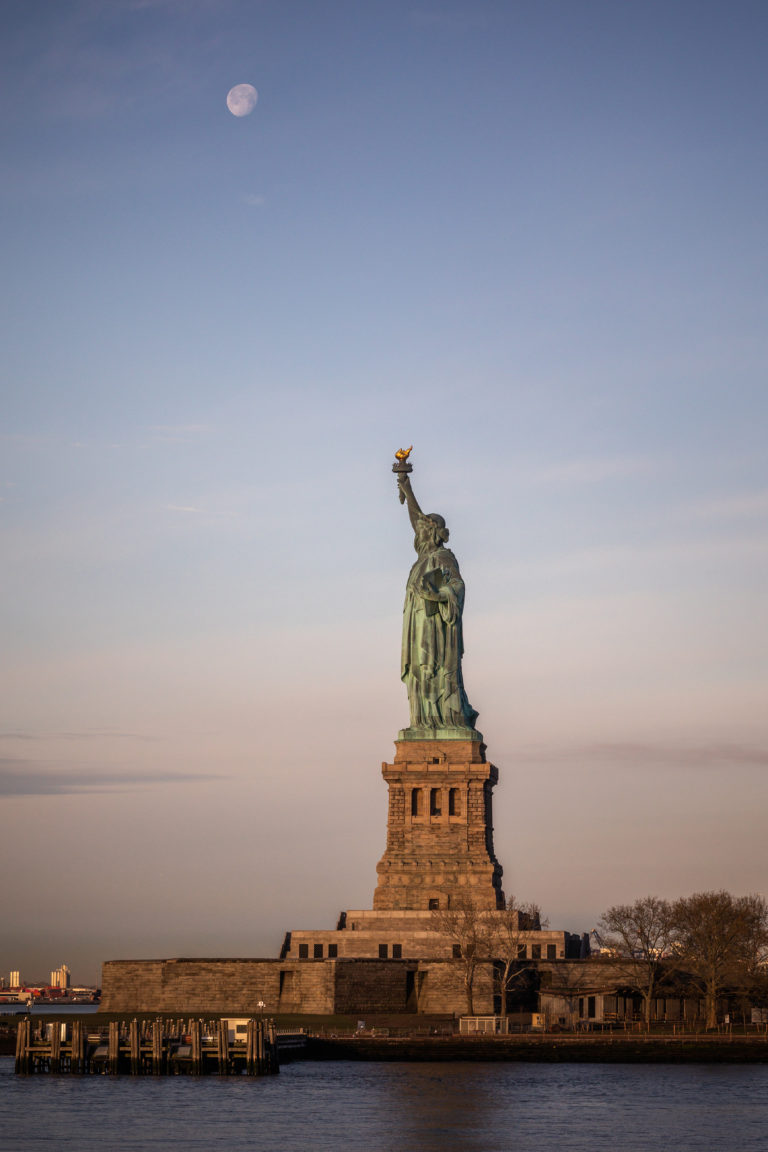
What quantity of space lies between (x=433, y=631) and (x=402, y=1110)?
37.9m

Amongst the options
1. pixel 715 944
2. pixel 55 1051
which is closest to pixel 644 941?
pixel 715 944

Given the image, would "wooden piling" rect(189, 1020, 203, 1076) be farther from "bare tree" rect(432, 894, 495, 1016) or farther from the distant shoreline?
"bare tree" rect(432, 894, 495, 1016)

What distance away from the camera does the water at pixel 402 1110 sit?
1907 inches

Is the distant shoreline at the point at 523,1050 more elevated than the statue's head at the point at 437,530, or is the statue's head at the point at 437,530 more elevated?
the statue's head at the point at 437,530

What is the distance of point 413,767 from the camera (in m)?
85.9

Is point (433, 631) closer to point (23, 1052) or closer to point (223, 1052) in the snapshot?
point (223, 1052)

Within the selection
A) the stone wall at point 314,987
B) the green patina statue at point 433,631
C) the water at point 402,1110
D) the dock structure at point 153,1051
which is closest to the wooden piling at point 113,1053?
the dock structure at point 153,1051

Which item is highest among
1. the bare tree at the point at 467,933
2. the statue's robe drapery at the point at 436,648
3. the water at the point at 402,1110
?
the statue's robe drapery at the point at 436,648

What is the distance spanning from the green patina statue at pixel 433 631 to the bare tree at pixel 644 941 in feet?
42.5

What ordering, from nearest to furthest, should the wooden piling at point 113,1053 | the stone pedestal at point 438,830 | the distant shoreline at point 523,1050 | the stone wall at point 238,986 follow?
1. the wooden piling at point 113,1053
2. the distant shoreline at point 523,1050
3. the stone wall at point 238,986
4. the stone pedestal at point 438,830

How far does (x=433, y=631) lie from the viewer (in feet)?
292

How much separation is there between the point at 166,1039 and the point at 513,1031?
15.9m

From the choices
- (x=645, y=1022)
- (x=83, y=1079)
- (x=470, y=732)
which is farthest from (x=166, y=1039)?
(x=470, y=732)

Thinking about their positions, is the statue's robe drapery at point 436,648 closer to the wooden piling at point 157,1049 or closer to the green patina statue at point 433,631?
the green patina statue at point 433,631
